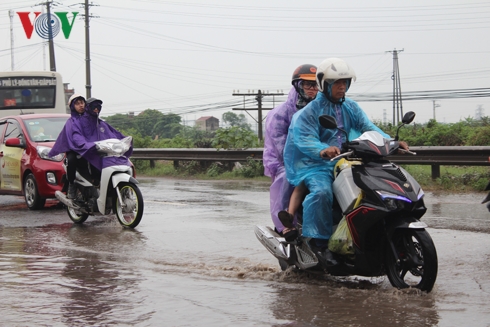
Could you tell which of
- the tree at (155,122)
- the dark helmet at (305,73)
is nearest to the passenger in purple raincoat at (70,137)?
the dark helmet at (305,73)

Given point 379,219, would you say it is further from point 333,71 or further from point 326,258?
point 333,71

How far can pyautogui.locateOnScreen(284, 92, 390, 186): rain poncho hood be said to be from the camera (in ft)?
19.3

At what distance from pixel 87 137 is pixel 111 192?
932 mm

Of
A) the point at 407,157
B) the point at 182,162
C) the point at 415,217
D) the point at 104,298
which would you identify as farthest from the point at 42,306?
the point at 182,162

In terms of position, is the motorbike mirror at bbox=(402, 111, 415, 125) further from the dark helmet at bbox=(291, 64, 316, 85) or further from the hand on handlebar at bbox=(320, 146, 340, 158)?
the dark helmet at bbox=(291, 64, 316, 85)

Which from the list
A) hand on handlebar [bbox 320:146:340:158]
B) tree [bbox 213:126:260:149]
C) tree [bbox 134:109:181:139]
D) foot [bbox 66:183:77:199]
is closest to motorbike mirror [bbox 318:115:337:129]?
hand on handlebar [bbox 320:146:340:158]

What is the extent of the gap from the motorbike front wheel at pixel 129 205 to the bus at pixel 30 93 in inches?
673

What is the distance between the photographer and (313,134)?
5922 mm

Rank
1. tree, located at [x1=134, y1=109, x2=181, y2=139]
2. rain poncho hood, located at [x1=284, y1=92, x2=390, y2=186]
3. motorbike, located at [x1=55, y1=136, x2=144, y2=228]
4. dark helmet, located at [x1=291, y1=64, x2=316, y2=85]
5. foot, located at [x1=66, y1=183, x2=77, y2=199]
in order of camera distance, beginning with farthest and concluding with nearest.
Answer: tree, located at [x1=134, y1=109, x2=181, y2=139] → foot, located at [x1=66, y1=183, x2=77, y2=199] → motorbike, located at [x1=55, y1=136, x2=144, y2=228] → dark helmet, located at [x1=291, y1=64, x2=316, y2=85] → rain poncho hood, located at [x1=284, y1=92, x2=390, y2=186]

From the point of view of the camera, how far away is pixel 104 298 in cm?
562

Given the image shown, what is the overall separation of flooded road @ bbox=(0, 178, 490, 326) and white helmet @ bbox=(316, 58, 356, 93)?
64.5 inches

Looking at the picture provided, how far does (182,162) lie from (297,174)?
50.8ft

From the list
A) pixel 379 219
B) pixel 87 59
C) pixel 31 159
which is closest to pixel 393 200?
pixel 379 219

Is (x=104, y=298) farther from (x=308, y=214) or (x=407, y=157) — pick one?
(x=407, y=157)
